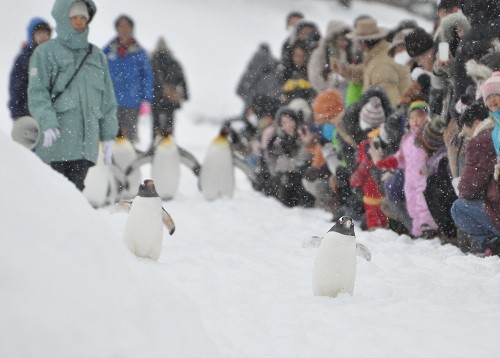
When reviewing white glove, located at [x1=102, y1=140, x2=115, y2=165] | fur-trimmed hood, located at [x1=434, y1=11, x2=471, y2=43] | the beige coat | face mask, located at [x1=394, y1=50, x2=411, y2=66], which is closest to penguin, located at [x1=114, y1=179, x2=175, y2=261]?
white glove, located at [x1=102, y1=140, x2=115, y2=165]

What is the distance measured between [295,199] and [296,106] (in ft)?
3.83

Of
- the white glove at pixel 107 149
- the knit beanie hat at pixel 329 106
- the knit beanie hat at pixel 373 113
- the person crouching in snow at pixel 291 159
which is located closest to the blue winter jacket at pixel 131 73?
the person crouching in snow at pixel 291 159

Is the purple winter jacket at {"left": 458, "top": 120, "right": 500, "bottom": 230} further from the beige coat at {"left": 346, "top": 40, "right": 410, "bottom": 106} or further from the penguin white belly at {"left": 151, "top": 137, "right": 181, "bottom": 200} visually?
the penguin white belly at {"left": 151, "top": 137, "right": 181, "bottom": 200}

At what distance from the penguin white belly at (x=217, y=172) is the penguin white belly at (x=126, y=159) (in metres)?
0.73

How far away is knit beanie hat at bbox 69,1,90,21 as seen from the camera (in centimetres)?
632

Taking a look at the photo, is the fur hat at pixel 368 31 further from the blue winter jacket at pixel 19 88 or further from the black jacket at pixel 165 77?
the black jacket at pixel 165 77

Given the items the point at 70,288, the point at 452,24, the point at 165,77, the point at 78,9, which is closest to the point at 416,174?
the point at 452,24

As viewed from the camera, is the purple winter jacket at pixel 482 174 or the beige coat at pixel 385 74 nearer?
the purple winter jacket at pixel 482 174

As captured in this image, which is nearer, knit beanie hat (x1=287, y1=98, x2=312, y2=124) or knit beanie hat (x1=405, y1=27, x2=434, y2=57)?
knit beanie hat (x1=405, y1=27, x2=434, y2=57)

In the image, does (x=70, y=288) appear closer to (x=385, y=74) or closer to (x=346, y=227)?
(x=346, y=227)

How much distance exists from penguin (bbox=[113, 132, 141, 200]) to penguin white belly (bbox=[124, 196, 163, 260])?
399 centimetres

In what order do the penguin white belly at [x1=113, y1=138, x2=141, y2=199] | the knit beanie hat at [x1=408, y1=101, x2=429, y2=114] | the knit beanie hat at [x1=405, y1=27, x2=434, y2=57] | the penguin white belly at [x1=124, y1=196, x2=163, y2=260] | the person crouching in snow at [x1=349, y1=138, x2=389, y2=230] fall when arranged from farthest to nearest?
1. the penguin white belly at [x1=113, y1=138, x2=141, y2=199]
2. the person crouching in snow at [x1=349, y1=138, x2=389, y2=230]
3. the knit beanie hat at [x1=405, y1=27, x2=434, y2=57]
4. the knit beanie hat at [x1=408, y1=101, x2=429, y2=114]
5. the penguin white belly at [x1=124, y1=196, x2=163, y2=260]

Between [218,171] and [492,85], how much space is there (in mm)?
4468

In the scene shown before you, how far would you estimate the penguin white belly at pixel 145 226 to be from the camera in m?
5.37
